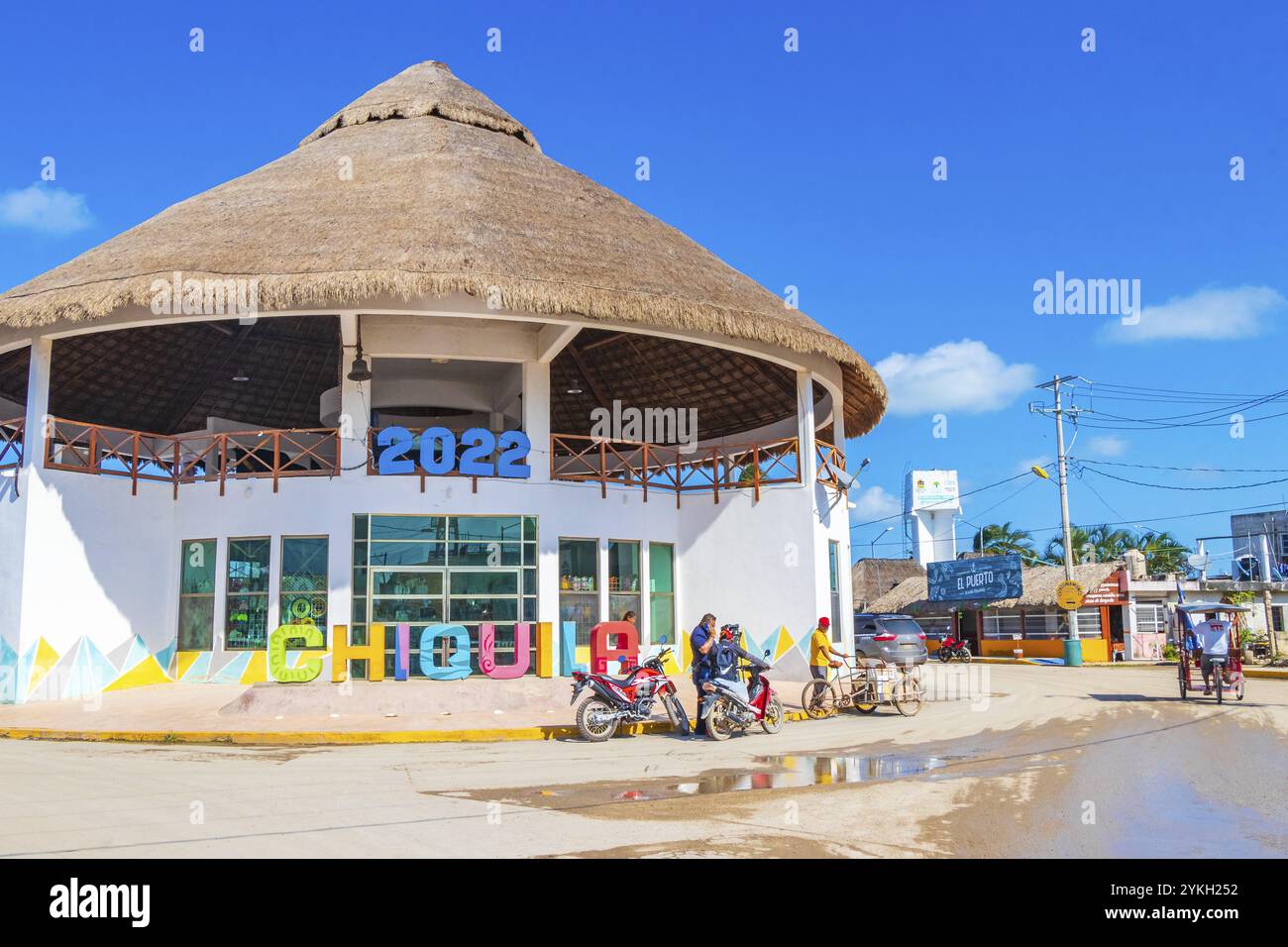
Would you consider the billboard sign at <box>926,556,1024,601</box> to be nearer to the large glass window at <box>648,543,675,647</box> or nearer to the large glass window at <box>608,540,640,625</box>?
the large glass window at <box>648,543,675,647</box>

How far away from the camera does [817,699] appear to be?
1672cm

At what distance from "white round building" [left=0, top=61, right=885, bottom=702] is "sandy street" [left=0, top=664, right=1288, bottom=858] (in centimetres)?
573

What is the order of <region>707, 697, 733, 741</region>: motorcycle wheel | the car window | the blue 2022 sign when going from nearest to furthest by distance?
<region>707, 697, 733, 741</region>: motorcycle wheel, the blue 2022 sign, the car window

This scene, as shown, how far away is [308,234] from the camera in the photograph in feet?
63.2

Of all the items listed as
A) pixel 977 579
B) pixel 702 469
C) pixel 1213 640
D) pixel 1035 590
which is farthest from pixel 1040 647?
pixel 702 469

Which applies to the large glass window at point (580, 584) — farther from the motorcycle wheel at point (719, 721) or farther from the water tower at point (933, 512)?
the water tower at point (933, 512)

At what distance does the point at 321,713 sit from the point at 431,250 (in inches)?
312

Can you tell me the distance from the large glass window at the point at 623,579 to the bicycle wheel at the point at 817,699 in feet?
15.9

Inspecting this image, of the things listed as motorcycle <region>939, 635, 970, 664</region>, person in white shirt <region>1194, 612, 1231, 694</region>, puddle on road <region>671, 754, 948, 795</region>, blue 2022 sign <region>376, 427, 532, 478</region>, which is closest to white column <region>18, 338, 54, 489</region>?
blue 2022 sign <region>376, 427, 532, 478</region>

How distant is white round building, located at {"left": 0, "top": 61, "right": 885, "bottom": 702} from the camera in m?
18.0

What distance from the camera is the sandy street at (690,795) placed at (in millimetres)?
6789
